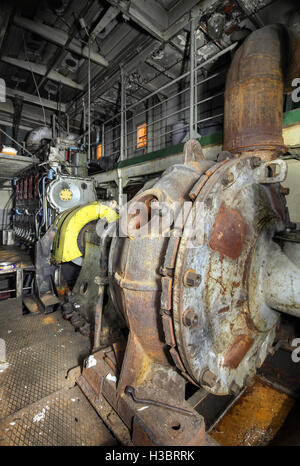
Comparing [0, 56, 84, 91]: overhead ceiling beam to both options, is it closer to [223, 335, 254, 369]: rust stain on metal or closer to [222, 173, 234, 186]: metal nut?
[222, 173, 234, 186]: metal nut

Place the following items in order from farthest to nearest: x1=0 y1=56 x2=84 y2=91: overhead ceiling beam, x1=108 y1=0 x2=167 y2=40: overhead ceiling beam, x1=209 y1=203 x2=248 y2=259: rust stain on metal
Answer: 1. x1=0 y1=56 x2=84 y2=91: overhead ceiling beam
2. x1=108 y1=0 x2=167 y2=40: overhead ceiling beam
3. x1=209 y1=203 x2=248 y2=259: rust stain on metal

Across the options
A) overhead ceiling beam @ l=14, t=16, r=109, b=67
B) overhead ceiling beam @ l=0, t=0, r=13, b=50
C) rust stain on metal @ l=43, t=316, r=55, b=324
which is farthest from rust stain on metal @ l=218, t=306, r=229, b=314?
overhead ceiling beam @ l=14, t=16, r=109, b=67

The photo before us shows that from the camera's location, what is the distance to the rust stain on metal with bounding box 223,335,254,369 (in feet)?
3.75

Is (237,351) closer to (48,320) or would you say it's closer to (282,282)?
(282,282)

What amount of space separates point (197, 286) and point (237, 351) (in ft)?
1.87

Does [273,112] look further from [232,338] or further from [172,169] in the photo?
[232,338]

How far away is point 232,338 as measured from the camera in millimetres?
1165

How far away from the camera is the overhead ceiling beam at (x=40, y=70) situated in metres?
5.53

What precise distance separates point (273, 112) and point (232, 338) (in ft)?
6.88

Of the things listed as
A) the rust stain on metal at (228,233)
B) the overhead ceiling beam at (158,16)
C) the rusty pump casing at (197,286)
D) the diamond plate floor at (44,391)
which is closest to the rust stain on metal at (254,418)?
the rusty pump casing at (197,286)

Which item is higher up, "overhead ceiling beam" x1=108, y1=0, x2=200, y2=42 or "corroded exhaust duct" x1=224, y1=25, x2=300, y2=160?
"overhead ceiling beam" x1=108, y1=0, x2=200, y2=42

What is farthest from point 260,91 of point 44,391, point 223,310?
point 44,391

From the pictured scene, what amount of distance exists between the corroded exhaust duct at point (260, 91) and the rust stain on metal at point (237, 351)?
1.65 meters

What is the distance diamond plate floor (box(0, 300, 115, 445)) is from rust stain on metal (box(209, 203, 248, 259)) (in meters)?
1.18
